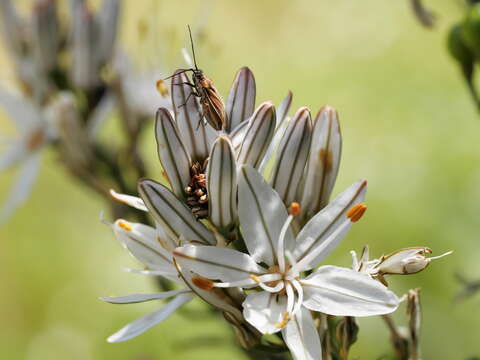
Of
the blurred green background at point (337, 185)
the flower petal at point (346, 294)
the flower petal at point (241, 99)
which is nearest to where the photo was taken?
the flower petal at point (346, 294)

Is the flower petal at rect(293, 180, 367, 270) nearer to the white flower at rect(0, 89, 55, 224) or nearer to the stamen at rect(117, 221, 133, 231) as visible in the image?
the stamen at rect(117, 221, 133, 231)

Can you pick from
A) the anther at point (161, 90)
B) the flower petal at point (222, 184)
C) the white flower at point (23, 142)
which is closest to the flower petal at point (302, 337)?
the flower petal at point (222, 184)

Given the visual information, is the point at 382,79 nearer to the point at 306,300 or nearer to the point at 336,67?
the point at 336,67

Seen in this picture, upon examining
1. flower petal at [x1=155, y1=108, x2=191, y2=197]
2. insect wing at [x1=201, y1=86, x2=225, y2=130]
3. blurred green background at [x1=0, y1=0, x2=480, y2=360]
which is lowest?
blurred green background at [x1=0, y1=0, x2=480, y2=360]

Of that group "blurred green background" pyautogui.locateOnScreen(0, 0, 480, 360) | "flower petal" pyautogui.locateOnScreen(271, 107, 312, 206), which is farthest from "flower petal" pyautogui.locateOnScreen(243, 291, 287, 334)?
"blurred green background" pyautogui.locateOnScreen(0, 0, 480, 360)

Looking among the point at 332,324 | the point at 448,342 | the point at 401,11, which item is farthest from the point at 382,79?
the point at 332,324

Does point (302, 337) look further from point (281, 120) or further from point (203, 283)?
point (281, 120)

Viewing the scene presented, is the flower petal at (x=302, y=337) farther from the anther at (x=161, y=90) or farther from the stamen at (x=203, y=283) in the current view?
the anther at (x=161, y=90)
